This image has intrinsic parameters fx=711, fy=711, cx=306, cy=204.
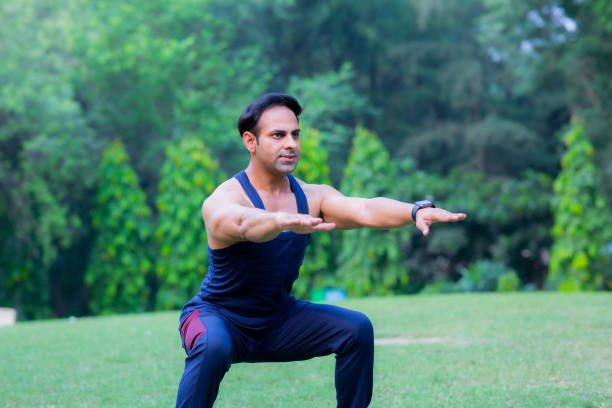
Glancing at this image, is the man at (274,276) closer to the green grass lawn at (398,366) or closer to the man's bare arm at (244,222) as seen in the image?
the man's bare arm at (244,222)

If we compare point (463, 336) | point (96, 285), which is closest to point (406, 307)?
point (463, 336)

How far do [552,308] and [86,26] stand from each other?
15.4 m

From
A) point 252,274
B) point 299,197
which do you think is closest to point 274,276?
point 252,274

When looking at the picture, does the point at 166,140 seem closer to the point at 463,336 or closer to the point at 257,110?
the point at 463,336

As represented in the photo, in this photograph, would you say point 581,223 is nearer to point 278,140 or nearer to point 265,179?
point 265,179

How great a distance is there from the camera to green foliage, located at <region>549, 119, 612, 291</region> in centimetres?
1354

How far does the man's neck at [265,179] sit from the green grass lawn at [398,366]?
191cm

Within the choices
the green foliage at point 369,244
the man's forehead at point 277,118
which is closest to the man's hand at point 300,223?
the man's forehead at point 277,118

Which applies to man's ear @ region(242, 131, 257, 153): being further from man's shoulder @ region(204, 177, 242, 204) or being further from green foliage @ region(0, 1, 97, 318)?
green foliage @ region(0, 1, 97, 318)

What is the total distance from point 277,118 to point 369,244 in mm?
11061

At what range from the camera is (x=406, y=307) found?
10250 mm

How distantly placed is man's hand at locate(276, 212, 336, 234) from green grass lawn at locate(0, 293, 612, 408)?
2383 millimetres

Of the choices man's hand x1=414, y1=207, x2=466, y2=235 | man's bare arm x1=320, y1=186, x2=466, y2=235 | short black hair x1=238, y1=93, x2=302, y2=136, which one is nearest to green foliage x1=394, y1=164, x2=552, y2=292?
man's bare arm x1=320, y1=186, x2=466, y2=235

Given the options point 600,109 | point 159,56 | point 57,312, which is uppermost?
point 159,56
